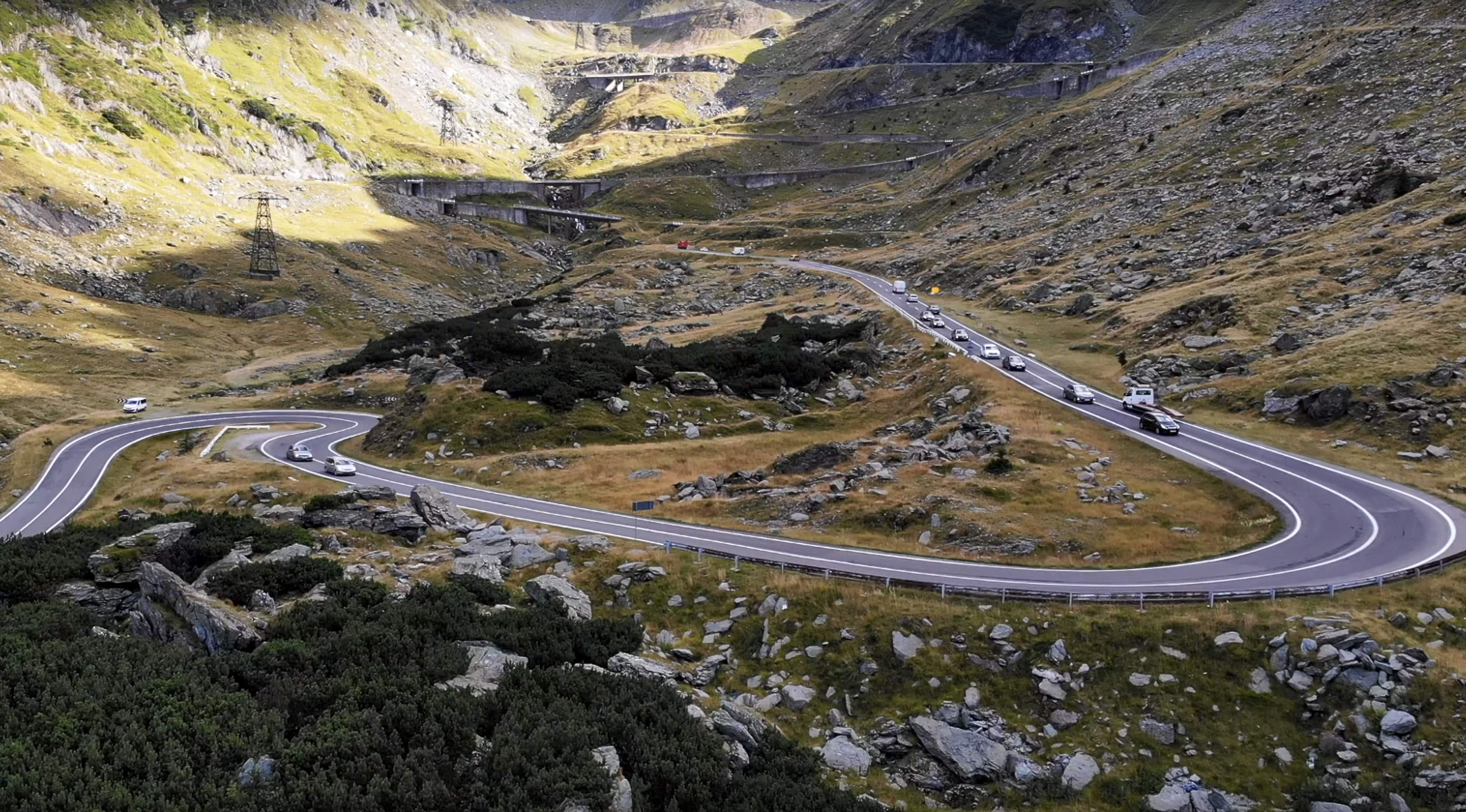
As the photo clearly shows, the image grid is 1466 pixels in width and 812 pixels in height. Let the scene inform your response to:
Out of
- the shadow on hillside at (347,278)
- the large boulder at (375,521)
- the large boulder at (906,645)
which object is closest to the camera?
Answer: the large boulder at (906,645)

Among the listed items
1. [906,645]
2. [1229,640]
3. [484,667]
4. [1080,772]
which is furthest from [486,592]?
[1229,640]

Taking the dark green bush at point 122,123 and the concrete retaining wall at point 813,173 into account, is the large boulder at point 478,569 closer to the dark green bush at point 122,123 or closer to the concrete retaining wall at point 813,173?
the dark green bush at point 122,123

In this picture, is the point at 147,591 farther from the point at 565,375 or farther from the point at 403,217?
the point at 403,217

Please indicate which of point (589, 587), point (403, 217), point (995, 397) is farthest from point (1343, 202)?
point (403, 217)

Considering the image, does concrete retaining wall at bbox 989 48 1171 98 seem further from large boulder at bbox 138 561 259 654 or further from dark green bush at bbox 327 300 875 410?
large boulder at bbox 138 561 259 654

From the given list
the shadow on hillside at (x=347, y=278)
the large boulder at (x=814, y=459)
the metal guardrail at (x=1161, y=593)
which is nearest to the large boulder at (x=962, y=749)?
the metal guardrail at (x=1161, y=593)

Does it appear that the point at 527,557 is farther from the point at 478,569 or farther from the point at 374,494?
the point at 374,494
